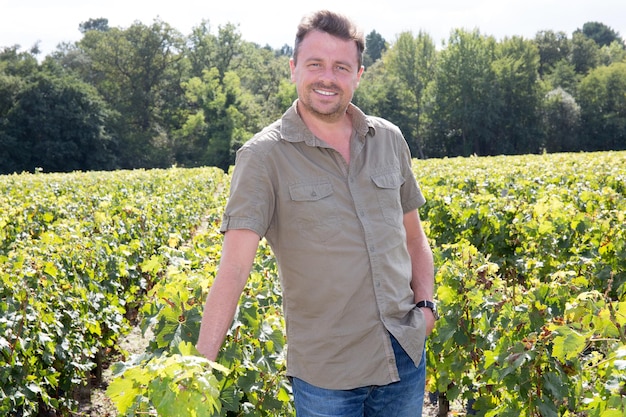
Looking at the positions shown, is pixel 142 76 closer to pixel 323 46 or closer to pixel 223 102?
pixel 223 102

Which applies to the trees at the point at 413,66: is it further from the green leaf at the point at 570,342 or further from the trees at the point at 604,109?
the green leaf at the point at 570,342

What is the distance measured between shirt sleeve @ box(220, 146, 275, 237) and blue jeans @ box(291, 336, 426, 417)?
59cm

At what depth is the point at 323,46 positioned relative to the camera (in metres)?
2.38

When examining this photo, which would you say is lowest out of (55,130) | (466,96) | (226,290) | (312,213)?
(226,290)

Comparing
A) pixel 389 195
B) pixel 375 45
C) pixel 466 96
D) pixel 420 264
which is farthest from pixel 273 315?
pixel 375 45

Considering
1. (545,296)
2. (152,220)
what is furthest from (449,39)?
(545,296)

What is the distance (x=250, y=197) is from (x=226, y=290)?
314 mm

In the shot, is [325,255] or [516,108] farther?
[516,108]

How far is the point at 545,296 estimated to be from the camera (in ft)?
11.0

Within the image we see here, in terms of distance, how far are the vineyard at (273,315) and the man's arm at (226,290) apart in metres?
0.11

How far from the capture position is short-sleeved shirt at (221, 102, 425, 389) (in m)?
2.32

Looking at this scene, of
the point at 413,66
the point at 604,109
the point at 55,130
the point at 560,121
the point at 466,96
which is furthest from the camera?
the point at 413,66

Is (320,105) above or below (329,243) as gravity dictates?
above

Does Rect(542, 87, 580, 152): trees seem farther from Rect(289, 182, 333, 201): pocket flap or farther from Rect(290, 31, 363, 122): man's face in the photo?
Rect(289, 182, 333, 201): pocket flap
